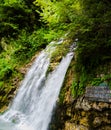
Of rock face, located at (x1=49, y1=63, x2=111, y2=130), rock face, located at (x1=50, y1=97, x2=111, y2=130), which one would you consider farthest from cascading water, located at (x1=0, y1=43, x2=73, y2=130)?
rock face, located at (x1=50, y1=97, x2=111, y2=130)

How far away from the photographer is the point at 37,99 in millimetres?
9375

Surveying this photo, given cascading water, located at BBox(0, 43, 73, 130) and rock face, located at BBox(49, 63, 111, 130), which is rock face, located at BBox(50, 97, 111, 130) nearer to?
rock face, located at BBox(49, 63, 111, 130)

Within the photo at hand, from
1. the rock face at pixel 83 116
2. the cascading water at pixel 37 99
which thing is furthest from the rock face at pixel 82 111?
the cascading water at pixel 37 99

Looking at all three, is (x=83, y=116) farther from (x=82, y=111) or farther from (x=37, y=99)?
(x=37, y=99)

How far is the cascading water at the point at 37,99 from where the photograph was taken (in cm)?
838

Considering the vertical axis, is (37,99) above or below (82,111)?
above

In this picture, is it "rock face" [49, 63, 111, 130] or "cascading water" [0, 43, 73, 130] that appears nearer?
"rock face" [49, 63, 111, 130]

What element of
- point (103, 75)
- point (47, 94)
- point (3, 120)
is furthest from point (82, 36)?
point (3, 120)

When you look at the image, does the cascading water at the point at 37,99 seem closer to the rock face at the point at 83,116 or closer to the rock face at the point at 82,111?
the rock face at the point at 82,111

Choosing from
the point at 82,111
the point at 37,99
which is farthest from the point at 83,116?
the point at 37,99

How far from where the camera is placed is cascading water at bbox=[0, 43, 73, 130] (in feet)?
27.5

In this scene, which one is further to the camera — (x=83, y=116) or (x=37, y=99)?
(x=37, y=99)

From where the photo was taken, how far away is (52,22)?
786 cm

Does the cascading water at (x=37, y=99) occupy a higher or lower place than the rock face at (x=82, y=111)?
higher
